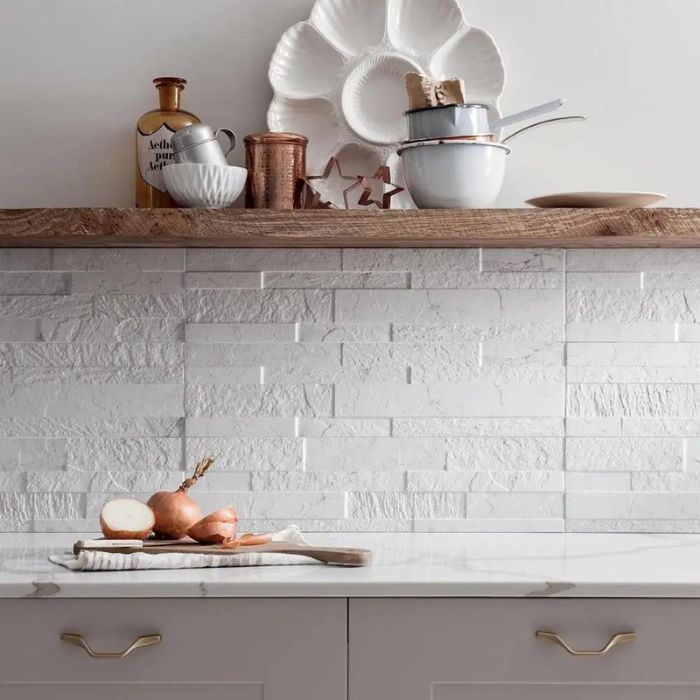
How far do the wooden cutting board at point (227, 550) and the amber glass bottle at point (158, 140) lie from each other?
Result: 63 centimetres

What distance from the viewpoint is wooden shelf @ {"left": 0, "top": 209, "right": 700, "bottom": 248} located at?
172 centimetres

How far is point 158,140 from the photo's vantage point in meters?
1.89

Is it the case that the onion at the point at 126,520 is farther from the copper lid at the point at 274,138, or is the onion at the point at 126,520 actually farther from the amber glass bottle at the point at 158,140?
the copper lid at the point at 274,138

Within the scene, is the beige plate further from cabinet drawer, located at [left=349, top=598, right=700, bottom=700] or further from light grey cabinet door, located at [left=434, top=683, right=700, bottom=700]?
light grey cabinet door, located at [left=434, top=683, right=700, bottom=700]

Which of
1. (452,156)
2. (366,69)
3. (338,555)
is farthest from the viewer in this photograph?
(366,69)

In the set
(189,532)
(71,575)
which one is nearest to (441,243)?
(189,532)

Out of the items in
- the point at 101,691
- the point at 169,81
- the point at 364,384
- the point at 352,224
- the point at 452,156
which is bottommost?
the point at 101,691

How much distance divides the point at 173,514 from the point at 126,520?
8 cm

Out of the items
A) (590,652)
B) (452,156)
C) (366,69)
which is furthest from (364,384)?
(590,652)

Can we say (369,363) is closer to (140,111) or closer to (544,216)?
(544,216)

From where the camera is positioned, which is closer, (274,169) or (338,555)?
(338,555)

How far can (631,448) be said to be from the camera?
2.05m

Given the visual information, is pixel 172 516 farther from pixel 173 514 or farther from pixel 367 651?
pixel 367 651

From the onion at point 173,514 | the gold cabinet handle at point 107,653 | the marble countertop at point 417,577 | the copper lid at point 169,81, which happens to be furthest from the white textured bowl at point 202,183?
the gold cabinet handle at point 107,653
